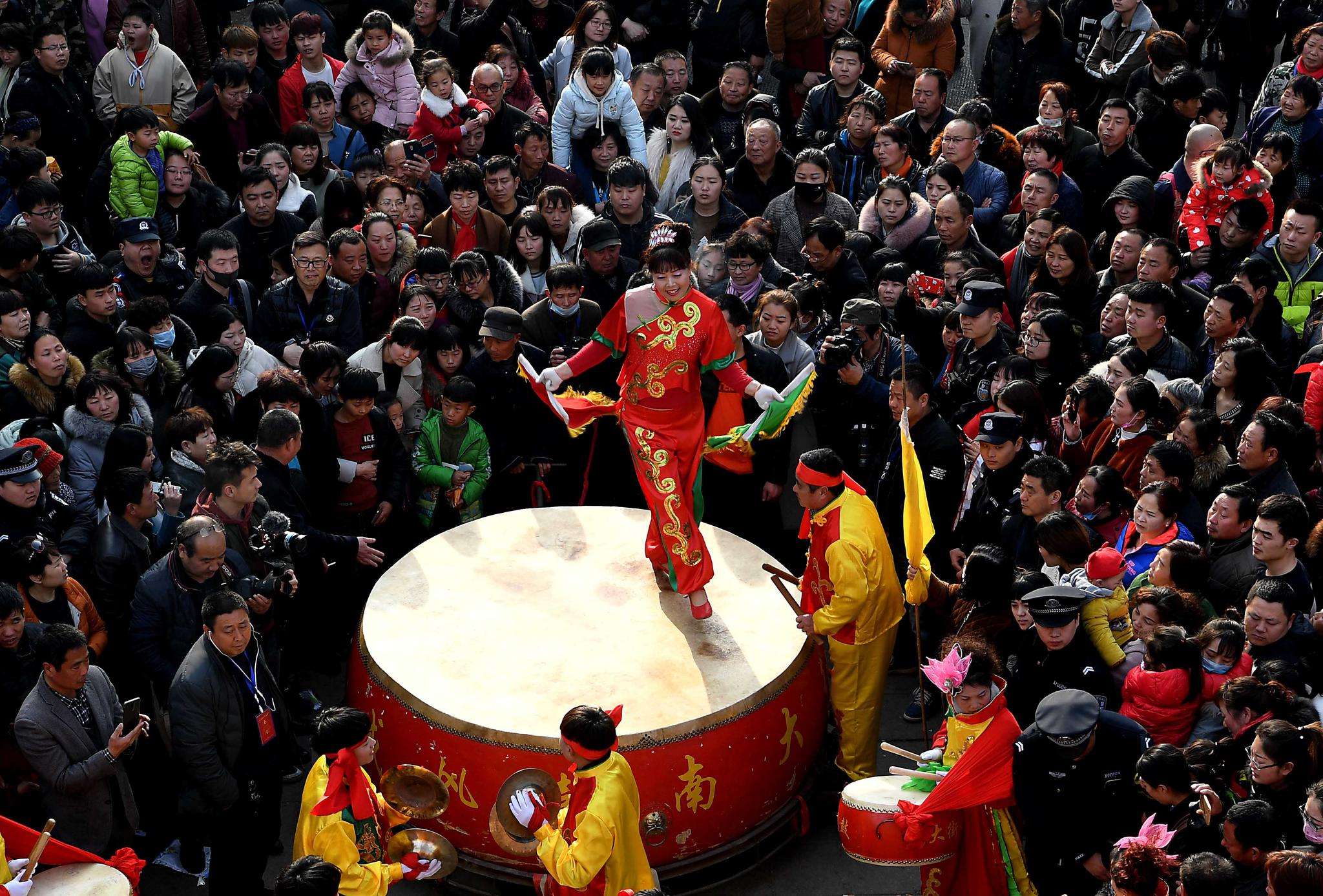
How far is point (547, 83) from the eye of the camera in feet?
33.6

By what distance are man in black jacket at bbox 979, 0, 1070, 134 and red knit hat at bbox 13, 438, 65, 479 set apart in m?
6.57

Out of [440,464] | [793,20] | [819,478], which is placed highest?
[793,20]

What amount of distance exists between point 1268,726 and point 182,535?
3.80 metres

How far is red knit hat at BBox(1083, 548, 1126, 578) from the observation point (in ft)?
17.0

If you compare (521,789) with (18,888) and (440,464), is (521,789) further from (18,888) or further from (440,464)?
(440,464)

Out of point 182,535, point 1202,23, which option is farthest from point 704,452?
point 1202,23

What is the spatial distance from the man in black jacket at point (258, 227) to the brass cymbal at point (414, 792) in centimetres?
357

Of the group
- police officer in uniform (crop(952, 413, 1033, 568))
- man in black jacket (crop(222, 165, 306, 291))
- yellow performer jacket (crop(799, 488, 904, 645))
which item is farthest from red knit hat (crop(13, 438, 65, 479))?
police officer in uniform (crop(952, 413, 1033, 568))

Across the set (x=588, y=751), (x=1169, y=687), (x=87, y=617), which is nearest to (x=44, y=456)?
(x=87, y=617)

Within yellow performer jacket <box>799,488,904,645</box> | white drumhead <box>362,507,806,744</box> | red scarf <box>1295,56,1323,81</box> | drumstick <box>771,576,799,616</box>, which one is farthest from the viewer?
red scarf <box>1295,56,1323,81</box>

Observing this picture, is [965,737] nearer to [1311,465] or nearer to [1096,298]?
[1311,465]

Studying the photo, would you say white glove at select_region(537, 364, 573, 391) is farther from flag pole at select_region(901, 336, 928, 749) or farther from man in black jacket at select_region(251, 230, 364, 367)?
man in black jacket at select_region(251, 230, 364, 367)

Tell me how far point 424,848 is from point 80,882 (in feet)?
3.44

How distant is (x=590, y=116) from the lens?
9.02 metres
